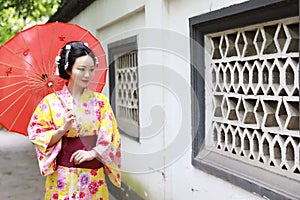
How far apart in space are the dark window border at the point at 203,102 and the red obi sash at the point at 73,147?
36.5 inches

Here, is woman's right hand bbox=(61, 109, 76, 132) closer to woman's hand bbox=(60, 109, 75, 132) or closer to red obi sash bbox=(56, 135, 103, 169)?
woman's hand bbox=(60, 109, 75, 132)

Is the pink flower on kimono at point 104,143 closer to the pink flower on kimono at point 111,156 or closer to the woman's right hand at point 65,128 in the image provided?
the pink flower on kimono at point 111,156

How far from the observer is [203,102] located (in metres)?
3.64

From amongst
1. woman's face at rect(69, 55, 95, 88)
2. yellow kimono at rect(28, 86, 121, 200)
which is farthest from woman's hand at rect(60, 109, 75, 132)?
woman's face at rect(69, 55, 95, 88)

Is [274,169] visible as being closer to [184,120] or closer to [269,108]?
[269,108]

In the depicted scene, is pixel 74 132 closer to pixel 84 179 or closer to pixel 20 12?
pixel 84 179

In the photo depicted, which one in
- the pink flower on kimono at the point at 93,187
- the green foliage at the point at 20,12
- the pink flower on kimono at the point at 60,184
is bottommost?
the pink flower on kimono at the point at 93,187

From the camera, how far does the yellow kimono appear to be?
3125mm

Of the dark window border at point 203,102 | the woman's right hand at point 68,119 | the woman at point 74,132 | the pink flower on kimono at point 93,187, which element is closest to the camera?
the dark window border at point 203,102

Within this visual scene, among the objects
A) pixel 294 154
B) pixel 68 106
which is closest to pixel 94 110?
pixel 68 106

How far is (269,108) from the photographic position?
9.44 ft

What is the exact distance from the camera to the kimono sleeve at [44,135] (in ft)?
10.2

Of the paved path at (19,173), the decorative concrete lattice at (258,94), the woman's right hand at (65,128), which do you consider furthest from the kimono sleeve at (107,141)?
the paved path at (19,173)

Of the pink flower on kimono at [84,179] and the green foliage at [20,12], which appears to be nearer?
the pink flower on kimono at [84,179]
